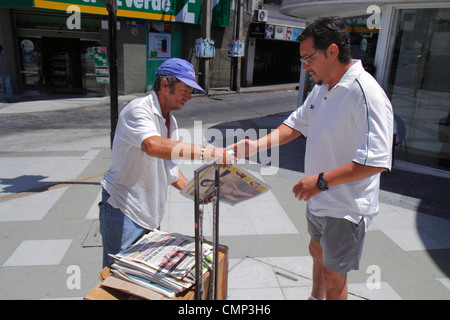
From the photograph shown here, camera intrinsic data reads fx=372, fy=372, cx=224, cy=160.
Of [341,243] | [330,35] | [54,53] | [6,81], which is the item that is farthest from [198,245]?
[54,53]

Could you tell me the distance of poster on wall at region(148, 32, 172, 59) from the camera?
15.2m

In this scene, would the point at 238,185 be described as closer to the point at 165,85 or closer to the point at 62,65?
the point at 165,85

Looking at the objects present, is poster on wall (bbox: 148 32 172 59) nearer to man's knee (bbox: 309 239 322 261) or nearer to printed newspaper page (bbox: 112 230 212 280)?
man's knee (bbox: 309 239 322 261)

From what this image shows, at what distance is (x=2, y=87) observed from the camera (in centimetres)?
1305

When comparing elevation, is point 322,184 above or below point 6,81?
above

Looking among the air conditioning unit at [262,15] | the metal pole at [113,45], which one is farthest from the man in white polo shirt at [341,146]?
the air conditioning unit at [262,15]

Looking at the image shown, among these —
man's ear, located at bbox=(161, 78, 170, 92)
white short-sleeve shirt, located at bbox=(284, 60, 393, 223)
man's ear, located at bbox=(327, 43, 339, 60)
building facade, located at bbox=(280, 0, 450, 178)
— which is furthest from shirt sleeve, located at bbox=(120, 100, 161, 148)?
building facade, located at bbox=(280, 0, 450, 178)

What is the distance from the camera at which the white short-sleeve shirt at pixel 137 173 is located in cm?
238

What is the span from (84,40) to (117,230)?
13.7 meters

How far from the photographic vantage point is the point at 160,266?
202 centimetres

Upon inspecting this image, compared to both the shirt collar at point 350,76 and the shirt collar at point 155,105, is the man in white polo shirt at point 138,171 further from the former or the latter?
the shirt collar at point 350,76

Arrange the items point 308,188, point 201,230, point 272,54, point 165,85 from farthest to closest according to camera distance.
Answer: point 272,54, point 165,85, point 308,188, point 201,230

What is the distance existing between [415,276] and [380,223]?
114cm

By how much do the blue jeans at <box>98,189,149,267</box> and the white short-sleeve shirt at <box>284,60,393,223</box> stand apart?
4.03 ft
